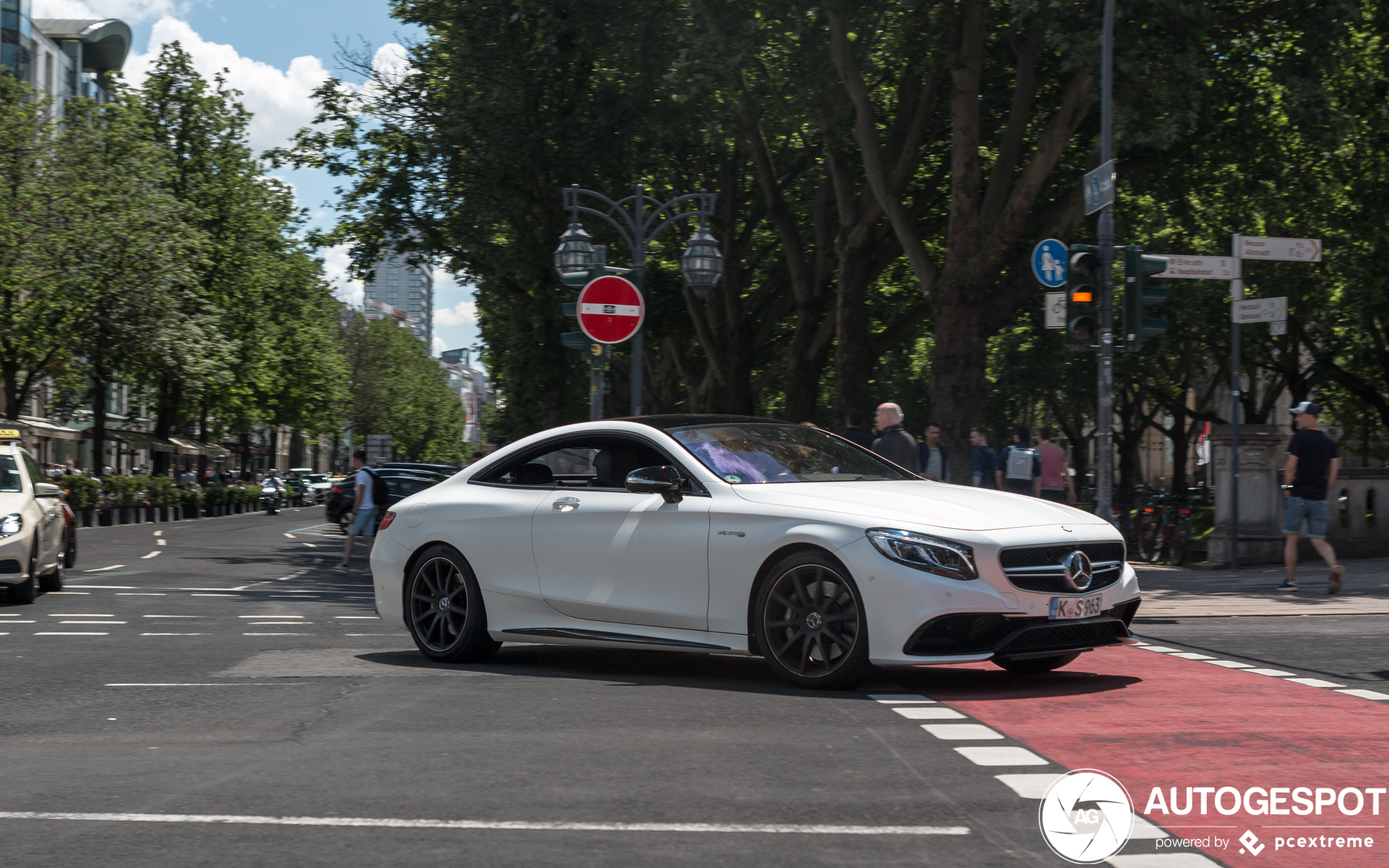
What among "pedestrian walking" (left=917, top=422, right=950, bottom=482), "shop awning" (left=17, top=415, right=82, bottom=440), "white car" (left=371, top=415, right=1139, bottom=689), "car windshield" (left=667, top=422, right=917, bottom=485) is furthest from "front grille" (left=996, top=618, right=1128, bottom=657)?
"shop awning" (left=17, top=415, right=82, bottom=440)

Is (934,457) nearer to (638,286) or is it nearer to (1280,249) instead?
(1280,249)

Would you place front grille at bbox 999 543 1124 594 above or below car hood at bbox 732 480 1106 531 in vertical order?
below

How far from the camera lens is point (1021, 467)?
17875 mm

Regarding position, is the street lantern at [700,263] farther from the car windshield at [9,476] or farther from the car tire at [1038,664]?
the car tire at [1038,664]

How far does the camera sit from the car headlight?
7.53 meters

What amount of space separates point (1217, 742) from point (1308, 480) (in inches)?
397

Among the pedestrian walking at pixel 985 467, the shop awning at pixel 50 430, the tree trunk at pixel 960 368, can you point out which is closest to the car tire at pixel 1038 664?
the pedestrian walking at pixel 985 467

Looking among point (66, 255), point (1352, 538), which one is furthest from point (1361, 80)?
point (66, 255)

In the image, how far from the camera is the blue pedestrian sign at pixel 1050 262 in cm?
1684

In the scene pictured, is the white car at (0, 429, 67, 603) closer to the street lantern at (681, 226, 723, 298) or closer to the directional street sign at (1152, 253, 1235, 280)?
the street lantern at (681, 226, 723, 298)

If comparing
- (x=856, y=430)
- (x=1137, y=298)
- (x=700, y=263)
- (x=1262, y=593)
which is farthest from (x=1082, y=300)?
(x=700, y=263)

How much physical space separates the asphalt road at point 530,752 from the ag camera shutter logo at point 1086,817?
0.22ft

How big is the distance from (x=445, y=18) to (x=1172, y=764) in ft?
84.8

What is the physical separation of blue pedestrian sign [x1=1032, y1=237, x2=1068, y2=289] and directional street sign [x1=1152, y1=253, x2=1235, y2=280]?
3.88 feet
